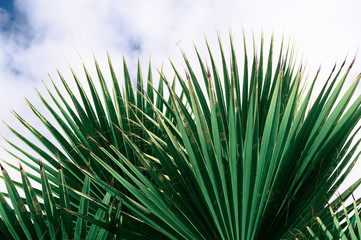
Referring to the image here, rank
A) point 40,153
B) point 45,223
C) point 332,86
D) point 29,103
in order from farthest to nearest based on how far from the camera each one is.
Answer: point 29,103
point 40,153
point 332,86
point 45,223

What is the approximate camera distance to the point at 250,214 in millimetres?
1534

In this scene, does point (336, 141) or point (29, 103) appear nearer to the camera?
point (336, 141)

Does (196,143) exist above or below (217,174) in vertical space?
above

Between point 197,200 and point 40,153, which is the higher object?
point 40,153

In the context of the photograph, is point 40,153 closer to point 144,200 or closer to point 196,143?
point 144,200

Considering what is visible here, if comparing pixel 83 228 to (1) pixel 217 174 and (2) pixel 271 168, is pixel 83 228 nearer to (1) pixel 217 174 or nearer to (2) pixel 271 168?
(1) pixel 217 174

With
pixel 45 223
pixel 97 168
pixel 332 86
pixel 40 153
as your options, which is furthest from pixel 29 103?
pixel 332 86

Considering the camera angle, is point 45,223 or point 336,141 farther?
point 336,141

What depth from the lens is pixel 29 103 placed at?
103 inches

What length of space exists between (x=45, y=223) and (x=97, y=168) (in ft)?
2.51

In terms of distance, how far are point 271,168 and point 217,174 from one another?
22 cm

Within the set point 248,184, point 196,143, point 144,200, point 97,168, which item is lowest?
point 248,184

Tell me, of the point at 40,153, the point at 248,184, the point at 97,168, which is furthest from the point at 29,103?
the point at 248,184

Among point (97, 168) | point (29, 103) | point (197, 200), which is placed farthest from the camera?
point (29, 103)
